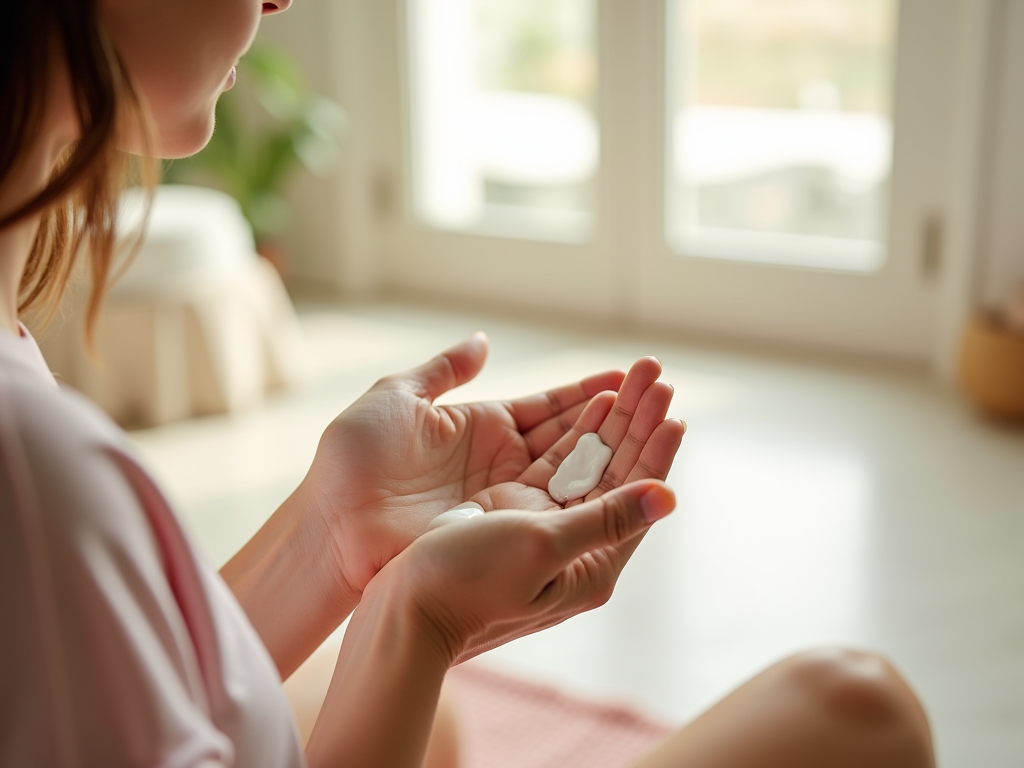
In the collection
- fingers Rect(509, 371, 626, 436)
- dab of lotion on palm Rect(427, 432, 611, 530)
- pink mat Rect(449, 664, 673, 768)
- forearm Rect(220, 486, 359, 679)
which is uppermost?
fingers Rect(509, 371, 626, 436)

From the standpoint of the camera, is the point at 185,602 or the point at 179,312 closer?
the point at 185,602

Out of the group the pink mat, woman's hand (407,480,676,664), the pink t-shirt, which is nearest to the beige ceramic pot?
the pink mat

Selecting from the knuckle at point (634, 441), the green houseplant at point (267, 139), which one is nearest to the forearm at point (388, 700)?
the knuckle at point (634, 441)

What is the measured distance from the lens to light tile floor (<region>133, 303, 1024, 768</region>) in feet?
5.22

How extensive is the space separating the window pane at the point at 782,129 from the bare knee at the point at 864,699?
2005mm

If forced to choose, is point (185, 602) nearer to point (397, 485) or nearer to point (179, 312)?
point (397, 485)

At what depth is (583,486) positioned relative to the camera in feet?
2.84

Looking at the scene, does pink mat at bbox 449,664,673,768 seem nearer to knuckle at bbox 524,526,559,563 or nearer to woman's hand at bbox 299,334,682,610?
woman's hand at bbox 299,334,682,610

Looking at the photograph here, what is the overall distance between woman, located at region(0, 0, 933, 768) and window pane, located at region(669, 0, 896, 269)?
1.90 meters

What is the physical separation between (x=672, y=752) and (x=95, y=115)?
52 cm

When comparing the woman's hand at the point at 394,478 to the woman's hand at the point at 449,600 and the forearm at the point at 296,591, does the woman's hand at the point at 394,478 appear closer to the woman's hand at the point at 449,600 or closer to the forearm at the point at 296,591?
the forearm at the point at 296,591

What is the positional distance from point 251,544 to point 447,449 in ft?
0.57

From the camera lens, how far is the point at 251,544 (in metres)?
0.96

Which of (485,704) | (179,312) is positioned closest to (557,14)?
(179,312)
